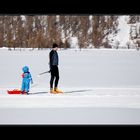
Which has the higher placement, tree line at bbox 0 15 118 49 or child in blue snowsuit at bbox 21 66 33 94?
tree line at bbox 0 15 118 49

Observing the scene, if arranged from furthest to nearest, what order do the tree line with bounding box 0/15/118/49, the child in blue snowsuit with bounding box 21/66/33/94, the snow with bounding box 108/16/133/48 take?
the snow with bounding box 108/16/133/48
the tree line with bounding box 0/15/118/49
the child in blue snowsuit with bounding box 21/66/33/94

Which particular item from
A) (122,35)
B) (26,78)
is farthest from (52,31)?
(26,78)

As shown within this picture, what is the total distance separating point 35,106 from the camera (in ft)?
23.8

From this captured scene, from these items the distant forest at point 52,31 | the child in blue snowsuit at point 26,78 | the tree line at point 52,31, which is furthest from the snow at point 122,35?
the child in blue snowsuit at point 26,78

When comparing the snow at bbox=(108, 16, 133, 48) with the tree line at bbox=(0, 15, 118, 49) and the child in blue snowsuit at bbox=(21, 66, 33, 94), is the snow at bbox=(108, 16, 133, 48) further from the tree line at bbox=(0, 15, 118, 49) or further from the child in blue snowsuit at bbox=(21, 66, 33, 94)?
the child in blue snowsuit at bbox=(21, 66, 33, 94)

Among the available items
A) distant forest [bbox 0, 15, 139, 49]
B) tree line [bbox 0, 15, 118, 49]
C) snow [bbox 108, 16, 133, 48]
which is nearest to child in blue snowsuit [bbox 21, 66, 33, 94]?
tree line [bbox 0, 15, 118, 49]

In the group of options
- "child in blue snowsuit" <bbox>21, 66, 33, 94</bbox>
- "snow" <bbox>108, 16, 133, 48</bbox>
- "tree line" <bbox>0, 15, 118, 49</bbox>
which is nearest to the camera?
"child in blue snowsuit" <bbox>21, 66, 33, 94</bbox>

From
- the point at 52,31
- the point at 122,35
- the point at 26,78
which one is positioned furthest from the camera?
A: the point at 122,35

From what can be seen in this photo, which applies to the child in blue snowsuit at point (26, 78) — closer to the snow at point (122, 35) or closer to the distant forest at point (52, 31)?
the distant forest at point (52, 31)

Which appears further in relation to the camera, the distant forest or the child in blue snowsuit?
the distant forest

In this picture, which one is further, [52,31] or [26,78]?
[52,31]

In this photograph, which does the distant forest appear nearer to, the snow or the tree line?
the tree line

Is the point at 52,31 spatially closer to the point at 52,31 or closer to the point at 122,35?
the point at 52,31
